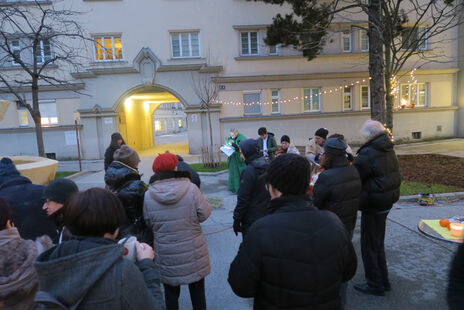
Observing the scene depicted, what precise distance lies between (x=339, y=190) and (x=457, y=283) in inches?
63.5

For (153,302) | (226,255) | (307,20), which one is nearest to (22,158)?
(226,255)

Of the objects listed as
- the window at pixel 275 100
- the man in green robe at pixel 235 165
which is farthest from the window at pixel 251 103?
the man in green robe at pixel 235 165

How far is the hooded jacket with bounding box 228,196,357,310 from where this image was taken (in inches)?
64.8

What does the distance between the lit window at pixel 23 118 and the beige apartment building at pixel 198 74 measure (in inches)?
1.9

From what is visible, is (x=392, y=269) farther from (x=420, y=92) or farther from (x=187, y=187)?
(x=420, y=92)

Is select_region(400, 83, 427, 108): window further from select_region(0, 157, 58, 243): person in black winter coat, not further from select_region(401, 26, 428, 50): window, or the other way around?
select_region(0, 157, 58, 243): person in black winter coat

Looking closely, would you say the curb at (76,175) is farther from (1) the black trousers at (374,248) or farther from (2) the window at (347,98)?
(2) the window at (347,98)

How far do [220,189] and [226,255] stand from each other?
4643mm

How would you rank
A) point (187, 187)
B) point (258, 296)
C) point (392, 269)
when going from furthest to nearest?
point (392, 269) → point (187, 187) → point (258, 296)

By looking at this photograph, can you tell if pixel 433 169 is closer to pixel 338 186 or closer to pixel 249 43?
pixel 338 186

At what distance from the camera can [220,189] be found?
938 centimetres

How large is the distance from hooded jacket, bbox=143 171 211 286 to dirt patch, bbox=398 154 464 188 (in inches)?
324

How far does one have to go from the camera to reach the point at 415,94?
18453 millimetres

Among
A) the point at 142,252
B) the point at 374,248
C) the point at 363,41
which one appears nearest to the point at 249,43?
the point at 363,41
